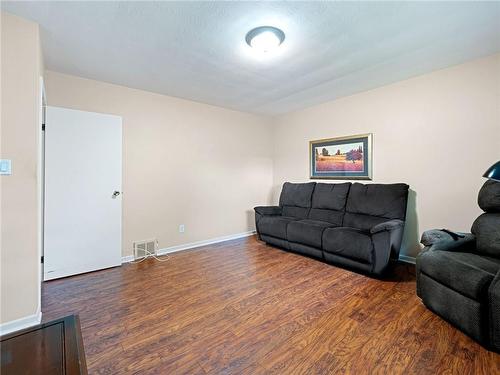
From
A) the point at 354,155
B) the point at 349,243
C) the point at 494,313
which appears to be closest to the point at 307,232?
the point at 349,243

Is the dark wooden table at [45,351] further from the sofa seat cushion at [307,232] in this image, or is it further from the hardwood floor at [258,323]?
the sofa seat cushion at [307,232]

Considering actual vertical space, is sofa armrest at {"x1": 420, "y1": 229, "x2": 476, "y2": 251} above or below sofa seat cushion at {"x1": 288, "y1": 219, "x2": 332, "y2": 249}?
above

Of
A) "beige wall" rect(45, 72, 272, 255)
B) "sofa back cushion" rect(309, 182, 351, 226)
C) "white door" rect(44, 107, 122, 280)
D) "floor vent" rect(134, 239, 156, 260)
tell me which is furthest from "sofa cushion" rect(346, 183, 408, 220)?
"white door" rect(44, 107, 122, 280)

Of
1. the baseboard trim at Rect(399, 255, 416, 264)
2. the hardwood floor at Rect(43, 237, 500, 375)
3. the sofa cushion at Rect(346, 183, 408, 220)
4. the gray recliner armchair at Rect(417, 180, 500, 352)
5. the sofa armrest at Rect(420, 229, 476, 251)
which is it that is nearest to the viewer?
the hardwood floor at Rect(43, 237, 500, 375)

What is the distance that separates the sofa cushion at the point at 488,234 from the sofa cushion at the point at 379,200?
32.2 inches

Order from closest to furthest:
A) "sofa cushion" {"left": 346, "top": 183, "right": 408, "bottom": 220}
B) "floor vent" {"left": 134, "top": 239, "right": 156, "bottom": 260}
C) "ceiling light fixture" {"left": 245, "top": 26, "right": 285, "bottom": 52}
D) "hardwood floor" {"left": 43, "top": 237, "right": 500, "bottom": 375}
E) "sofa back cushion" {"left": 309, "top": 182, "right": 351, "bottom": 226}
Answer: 1. "hardwood floor" {"left": 43, "top": 237, "right": 500, "bottom": 375}
2. "ceiling light fixture" {"left": 245, "top": 26, "right": 285, "bottom": 52}
3. "sofa cushion" {"left": 346, "top": 183, "right": 408, "bottom": 220}
4. "floor vent" {"left": 134, "top": 239, "right": 156, "bottom": 260}
5. "sofa back cushion" {"left": 309, "top": 182, "right": 351, "bottom": 226}

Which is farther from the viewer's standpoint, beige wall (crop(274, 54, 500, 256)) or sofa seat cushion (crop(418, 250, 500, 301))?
beige wall (crop(274, 54, 500, 256))

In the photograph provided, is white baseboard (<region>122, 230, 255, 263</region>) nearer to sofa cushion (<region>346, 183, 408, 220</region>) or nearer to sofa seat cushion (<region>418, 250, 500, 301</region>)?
sofa cushion (<region>346, 183, 408, 220</region>)

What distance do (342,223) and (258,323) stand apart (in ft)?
7.11

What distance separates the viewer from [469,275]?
1727 mm

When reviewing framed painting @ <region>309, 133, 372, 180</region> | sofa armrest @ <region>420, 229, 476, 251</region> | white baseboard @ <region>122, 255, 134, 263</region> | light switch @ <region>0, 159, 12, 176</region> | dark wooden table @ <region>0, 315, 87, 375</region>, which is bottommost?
white baseboard @ <region>122, 255, 134, 263</region>

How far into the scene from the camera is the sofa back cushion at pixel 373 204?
3.09 m

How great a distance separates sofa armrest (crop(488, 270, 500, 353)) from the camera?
1.53 metres

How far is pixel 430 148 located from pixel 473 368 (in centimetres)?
245
